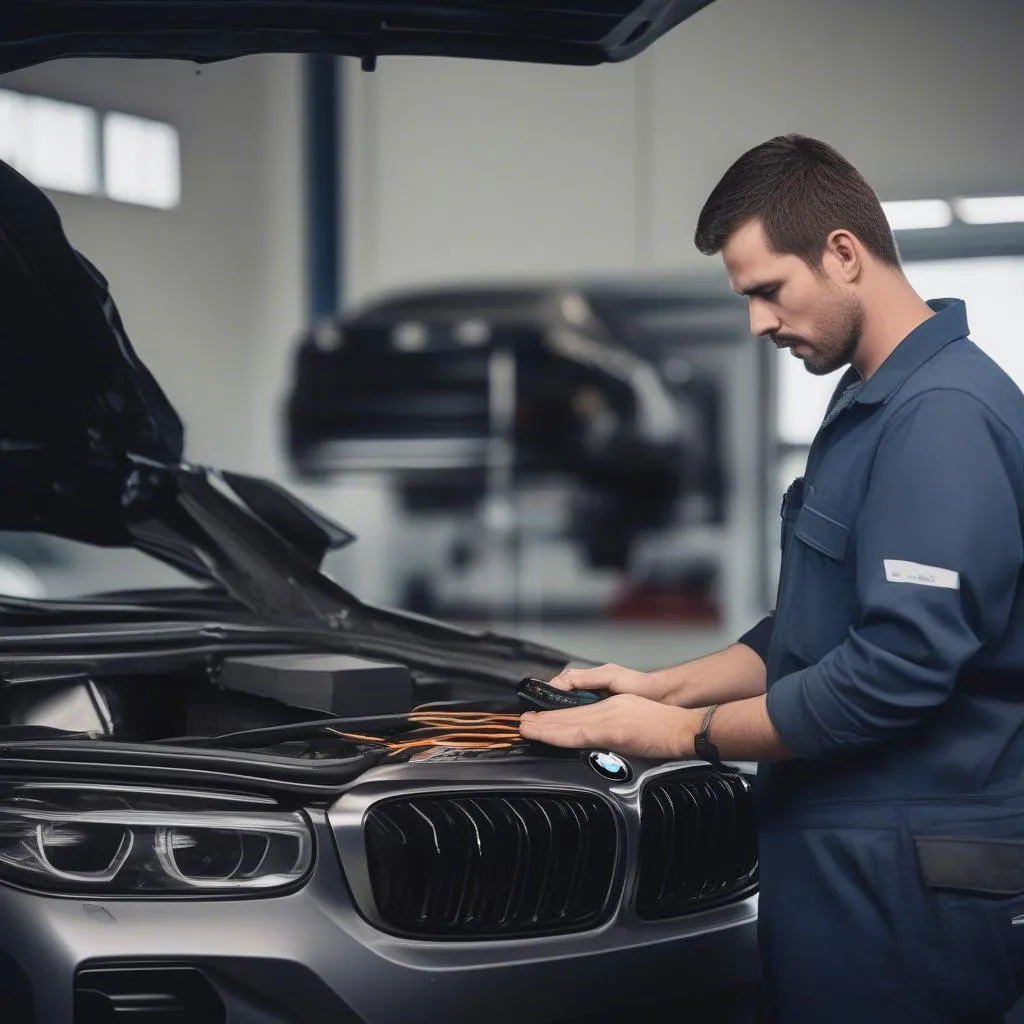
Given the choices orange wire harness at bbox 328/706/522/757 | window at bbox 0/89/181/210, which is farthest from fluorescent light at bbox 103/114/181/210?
orange wire harness at bbox 328/706/522/757

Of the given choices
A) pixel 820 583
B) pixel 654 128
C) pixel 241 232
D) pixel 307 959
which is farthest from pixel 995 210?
pixel 241 232

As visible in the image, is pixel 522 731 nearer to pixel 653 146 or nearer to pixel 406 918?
pixel 406 918

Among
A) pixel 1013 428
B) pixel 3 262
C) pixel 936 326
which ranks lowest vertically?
pixel 1013 428

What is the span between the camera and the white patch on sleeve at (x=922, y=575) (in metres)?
1.26

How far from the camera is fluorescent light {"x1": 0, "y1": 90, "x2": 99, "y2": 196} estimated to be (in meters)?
2.58

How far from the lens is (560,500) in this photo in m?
7.82

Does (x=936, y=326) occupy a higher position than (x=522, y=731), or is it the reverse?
(x=936, y=326)

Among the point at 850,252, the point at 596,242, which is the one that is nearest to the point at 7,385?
the point at 850,252

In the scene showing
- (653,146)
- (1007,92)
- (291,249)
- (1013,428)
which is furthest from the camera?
(291,249)

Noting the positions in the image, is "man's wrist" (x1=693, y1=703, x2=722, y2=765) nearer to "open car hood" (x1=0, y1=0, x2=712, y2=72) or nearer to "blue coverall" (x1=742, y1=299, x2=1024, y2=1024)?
"blue coverall" (x1=742, y1=299, x2=1024, y2=1024)

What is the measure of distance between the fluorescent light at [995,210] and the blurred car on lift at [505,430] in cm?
322

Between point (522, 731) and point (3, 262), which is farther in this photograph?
point (3, 262)

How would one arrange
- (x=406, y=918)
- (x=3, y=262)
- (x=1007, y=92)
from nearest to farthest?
(x=406, y=918) < (x=3, y=262) < (x=1007, y=92)

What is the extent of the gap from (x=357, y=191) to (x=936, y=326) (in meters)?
6.49
